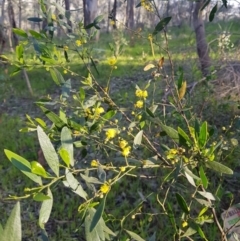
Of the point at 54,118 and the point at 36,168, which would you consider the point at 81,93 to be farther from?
the point at 36,168

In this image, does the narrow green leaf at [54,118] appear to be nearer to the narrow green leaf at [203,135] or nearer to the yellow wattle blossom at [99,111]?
the yellow wattle blossom at [99,111]

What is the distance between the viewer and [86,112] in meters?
1.04

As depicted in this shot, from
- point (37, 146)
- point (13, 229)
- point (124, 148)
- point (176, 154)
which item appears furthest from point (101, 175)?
point (37, 146)

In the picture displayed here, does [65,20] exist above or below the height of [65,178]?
above

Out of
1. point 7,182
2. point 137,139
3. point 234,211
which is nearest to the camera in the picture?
point 137,139

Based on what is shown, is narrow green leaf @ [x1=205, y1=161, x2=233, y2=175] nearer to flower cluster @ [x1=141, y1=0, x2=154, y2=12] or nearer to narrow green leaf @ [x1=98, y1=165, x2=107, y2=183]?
narrow green leaf @ [x1=98, y1=165, x2=107, y2=183]

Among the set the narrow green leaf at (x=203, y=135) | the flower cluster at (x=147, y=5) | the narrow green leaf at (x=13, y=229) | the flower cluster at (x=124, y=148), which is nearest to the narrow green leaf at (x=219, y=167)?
the narrow green leaf at (x=203, y=135)

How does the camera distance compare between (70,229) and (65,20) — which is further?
(70,229)

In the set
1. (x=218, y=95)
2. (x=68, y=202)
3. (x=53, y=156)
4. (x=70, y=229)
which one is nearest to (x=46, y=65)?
(x=53, y=156)

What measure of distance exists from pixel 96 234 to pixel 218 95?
345 cm

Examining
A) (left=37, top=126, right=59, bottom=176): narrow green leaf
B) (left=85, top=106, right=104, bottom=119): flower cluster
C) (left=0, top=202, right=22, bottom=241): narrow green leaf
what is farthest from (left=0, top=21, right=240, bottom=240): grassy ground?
(left=0, top=202, right=22, bottom=241): narrow green leaf

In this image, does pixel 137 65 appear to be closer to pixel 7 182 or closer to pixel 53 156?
pixel 7 182

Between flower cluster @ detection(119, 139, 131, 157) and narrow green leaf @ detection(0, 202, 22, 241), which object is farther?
flower cluster @ detection(119, 139, 131, 157)

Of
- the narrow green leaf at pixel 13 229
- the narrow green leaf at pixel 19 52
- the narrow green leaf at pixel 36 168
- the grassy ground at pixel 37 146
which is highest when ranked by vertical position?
the narrow green leaf at pixel 19 52
